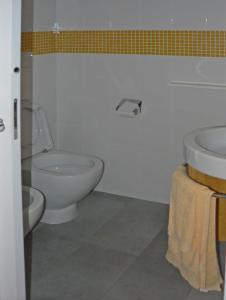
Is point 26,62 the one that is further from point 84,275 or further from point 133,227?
point 84,275

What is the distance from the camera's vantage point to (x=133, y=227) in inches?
118

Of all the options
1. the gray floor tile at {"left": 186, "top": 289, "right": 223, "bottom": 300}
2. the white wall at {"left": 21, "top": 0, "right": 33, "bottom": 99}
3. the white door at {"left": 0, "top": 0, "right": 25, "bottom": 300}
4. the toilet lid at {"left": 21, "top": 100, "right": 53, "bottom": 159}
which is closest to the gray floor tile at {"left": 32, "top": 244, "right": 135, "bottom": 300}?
the gray floor tile at {"left": 186, "top": 289, "right": 223, "bottom": 300}

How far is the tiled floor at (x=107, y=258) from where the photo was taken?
2.22m

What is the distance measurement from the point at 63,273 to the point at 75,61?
1.74m

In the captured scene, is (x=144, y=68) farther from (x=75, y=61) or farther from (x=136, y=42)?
(x=75, y=61)

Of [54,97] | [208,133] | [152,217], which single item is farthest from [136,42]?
[152,217]

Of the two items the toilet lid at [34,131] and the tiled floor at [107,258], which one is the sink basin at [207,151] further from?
the toilet lid at [34,131]

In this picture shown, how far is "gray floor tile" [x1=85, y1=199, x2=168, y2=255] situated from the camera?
275cm

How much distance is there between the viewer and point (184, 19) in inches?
118

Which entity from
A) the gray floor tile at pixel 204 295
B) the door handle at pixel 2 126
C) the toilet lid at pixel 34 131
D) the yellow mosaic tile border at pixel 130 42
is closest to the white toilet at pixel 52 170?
the toilet lid at pixel 34 131

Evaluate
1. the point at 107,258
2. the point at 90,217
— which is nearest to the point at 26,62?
the point at 90,217

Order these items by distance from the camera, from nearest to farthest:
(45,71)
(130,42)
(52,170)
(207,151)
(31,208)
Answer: (207,151) < (31,208) < (52,170) < (130,42) < (45,71)

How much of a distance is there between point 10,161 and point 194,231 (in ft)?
3.69

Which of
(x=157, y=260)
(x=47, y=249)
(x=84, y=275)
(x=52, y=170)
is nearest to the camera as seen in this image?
(x=84, y=275)
